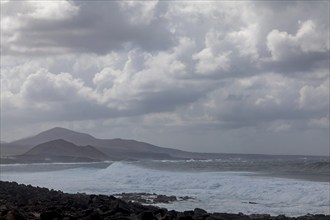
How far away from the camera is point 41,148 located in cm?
17450

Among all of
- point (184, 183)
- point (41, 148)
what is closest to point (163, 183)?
point (184, 183)

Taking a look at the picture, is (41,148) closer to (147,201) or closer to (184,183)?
(184,183)

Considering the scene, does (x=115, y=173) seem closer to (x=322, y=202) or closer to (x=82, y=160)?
(x=322, y=202)

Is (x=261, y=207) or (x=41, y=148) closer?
(x=261, y=207)

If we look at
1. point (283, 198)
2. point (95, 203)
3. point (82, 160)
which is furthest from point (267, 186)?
point (82, 160)

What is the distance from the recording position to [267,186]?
32.9 meters

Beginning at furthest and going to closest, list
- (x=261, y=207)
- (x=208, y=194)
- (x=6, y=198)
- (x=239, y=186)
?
(x=239, y=186) → (x=208, y=194) → (x=261, y=207) → (x=6, y=198)

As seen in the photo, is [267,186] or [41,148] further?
[41,148]

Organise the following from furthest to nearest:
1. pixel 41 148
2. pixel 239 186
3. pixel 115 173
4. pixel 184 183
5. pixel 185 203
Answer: pixel 41 148
pixel 115 173
pixel 184 183
pixel 239 186
pixel 185 203

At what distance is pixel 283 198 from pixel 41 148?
15277 centimetres

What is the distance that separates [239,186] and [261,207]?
9.13 metres

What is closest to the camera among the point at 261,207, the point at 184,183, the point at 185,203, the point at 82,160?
the point at 261,207

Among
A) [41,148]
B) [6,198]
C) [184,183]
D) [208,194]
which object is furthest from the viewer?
[41,148]

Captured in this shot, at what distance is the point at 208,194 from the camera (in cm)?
3180
